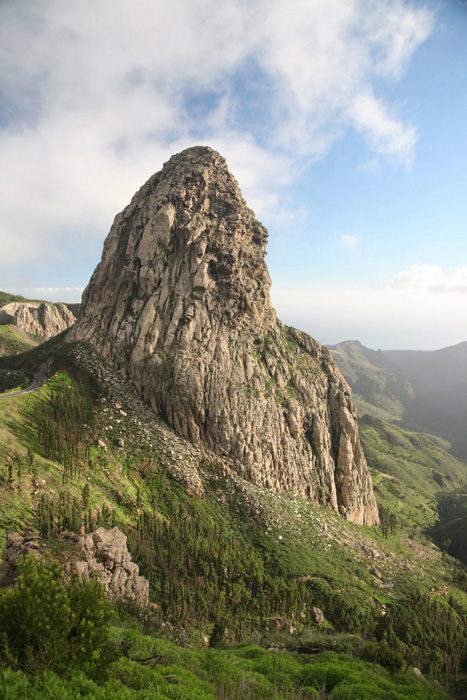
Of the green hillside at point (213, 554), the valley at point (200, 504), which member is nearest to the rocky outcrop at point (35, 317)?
the valley at point (200, 504)

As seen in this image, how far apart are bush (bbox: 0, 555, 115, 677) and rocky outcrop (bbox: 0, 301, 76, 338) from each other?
570 ft

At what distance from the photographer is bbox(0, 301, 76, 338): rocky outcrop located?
161m

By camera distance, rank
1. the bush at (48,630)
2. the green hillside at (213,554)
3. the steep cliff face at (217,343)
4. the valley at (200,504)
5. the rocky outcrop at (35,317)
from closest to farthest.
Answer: the bush at (48,630), the valley at (200,504), the green hillside at (213,554), the steep cliff face at (217,343), the rocky outcrop at (35,317)

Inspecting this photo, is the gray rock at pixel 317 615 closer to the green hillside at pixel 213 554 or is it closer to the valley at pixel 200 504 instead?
the valley at pixel 200 504

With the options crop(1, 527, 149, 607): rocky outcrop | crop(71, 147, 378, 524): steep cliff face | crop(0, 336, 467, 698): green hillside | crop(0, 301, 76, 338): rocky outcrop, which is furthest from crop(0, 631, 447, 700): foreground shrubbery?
crop(0, 301, 76, 338): rocky outcrop

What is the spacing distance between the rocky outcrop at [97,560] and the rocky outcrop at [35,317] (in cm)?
15669

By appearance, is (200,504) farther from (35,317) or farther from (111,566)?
(35,317)

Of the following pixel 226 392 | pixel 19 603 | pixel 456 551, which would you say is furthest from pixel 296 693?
pixel 456 551

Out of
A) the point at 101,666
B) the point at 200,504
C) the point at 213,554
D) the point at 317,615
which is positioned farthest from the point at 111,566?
the point at 317,615

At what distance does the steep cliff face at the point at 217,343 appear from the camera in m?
72.2

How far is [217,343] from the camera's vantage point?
7894 cm

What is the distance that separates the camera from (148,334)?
76250 mm

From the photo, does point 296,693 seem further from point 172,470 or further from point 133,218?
point 133,218

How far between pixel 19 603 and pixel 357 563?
66.9 metres
